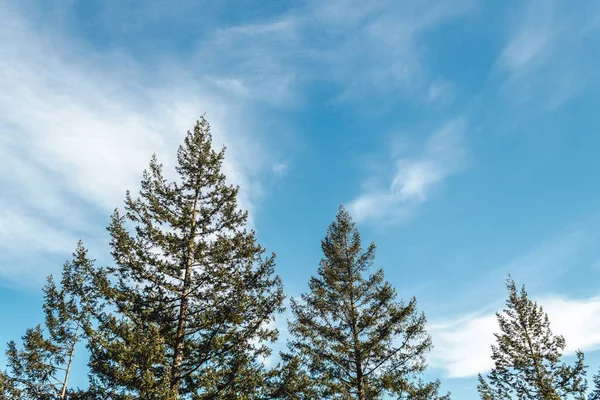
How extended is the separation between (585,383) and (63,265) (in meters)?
24.4

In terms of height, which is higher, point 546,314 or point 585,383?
point 546,314

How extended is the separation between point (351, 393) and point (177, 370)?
8.30 m

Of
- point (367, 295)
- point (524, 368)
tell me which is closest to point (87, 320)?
point (367, 295)

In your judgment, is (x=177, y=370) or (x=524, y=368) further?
(x=524, y=368)

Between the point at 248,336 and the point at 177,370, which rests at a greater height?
the point at 248,336

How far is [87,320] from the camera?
11242 millimetres

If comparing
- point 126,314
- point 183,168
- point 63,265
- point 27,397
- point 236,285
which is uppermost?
point 183,168

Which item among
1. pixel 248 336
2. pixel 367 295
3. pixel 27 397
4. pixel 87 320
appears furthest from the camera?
pixel 367 295

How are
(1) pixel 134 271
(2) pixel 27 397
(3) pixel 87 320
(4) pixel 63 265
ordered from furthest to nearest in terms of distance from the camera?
(4) pixel 63 265 → (2) pixel 27 397 → (1) pixel 134 271 → (3) pixel 87 320

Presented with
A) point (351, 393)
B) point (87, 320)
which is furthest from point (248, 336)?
point (351, 393)

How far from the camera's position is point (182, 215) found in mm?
15008

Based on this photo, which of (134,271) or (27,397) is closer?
(134,271)

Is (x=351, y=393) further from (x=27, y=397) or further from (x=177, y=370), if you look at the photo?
(x=27, y=397)

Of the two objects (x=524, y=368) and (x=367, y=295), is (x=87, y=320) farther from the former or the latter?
(x=524, y=368)
